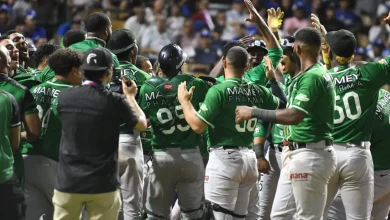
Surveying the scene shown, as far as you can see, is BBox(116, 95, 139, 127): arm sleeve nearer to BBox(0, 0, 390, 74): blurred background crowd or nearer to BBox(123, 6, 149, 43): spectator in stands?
BBox(0, 0, 390, 74): blurred background crowd

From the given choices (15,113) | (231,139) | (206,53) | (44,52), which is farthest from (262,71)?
(206,53)

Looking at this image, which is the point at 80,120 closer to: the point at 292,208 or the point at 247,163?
the point at 247,163

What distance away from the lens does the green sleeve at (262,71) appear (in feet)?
30.5

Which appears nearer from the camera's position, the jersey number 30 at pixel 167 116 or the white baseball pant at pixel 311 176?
the white baseball pant at pixel 311 176

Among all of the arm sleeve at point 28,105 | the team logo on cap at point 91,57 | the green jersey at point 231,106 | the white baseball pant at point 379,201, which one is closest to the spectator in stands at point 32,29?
the arm sleeve at point 28,105

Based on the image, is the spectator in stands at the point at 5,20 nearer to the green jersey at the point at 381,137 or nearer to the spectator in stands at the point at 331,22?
the spectator in stands at the point at 331,22

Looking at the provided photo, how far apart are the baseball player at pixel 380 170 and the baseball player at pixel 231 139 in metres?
1.30

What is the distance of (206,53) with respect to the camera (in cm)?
1839

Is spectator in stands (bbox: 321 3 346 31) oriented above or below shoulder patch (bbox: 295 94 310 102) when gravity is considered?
above

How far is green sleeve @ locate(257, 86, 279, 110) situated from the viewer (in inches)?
341

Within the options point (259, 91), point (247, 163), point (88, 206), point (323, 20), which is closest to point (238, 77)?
point (259, 91)

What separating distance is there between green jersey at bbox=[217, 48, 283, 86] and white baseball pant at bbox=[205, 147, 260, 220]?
3.35ft

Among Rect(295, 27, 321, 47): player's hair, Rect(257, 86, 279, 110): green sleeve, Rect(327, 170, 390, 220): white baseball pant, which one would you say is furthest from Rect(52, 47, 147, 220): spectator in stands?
Rect(327, 170, 390, 220): white baseball pant

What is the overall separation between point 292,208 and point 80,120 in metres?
2.58
